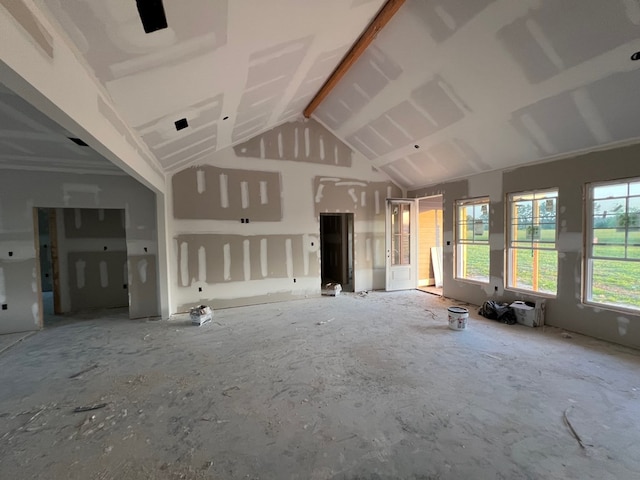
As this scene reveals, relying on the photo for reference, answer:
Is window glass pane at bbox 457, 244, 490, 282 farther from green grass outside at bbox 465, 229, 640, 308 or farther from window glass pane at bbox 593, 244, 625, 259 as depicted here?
window glass pane at bbox 593, 244, 625, 259

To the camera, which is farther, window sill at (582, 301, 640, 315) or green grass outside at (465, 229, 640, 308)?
green grass outside at (465, 229, 640, 308)

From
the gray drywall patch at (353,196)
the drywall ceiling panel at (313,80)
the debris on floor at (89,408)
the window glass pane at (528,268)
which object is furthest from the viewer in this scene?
the gray drywall patch at (353,196)

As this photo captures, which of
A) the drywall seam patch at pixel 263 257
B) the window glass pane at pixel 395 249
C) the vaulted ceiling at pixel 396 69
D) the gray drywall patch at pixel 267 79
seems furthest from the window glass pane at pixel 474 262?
the gray drywall patch at pixel 267 79

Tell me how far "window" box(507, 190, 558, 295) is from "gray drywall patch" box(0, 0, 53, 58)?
5816mm

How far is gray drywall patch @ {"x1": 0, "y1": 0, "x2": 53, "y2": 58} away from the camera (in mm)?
1183

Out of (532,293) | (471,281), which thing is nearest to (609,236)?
(532,293)

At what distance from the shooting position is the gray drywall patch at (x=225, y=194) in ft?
17.6

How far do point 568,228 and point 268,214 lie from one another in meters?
5.06

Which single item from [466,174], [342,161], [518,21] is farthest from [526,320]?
[342,161]

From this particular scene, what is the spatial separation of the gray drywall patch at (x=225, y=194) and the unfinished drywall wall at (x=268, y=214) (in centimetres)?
2

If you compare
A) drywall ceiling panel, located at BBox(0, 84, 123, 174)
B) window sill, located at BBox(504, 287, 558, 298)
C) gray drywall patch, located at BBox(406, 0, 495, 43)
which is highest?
gray drywall patch, located at BBox(406, 0, 495, 43)

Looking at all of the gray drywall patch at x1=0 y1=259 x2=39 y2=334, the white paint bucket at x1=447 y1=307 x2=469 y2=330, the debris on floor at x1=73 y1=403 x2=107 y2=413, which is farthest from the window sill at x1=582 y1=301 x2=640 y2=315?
the gray drywall patch at x1=0 y1=259 x2=39 y2=334

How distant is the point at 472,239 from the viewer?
19.2 ft

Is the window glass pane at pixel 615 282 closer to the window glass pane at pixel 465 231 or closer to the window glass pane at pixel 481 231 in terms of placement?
the window glass pane at pixel 481 231
